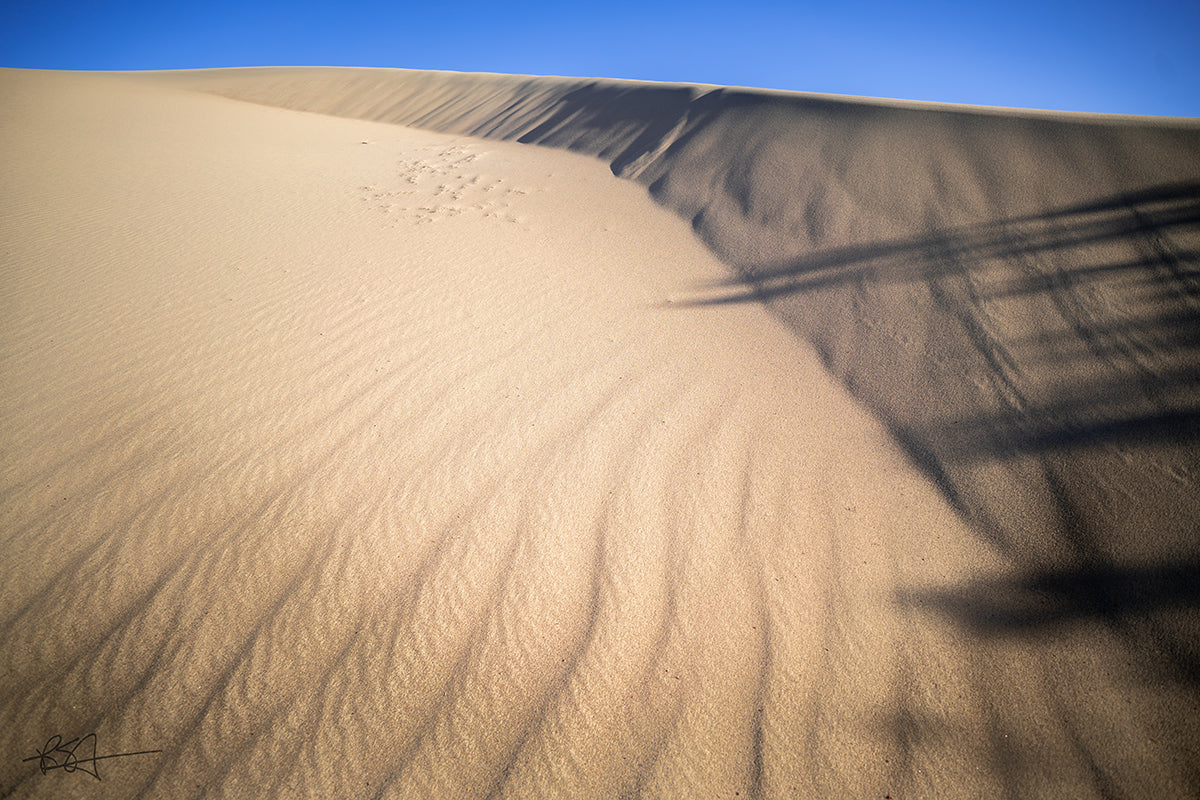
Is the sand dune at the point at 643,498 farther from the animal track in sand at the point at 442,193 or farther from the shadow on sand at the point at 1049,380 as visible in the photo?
the animal track in sand at the point at 442,193

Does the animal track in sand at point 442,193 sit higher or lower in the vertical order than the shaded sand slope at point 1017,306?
higher

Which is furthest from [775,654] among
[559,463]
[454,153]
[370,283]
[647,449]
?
[454,153]

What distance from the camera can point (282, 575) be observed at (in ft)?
7.39

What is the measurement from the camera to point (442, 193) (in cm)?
689

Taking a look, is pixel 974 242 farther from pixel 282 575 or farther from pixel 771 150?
pixel 282 575

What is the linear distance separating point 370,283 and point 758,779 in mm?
4638
